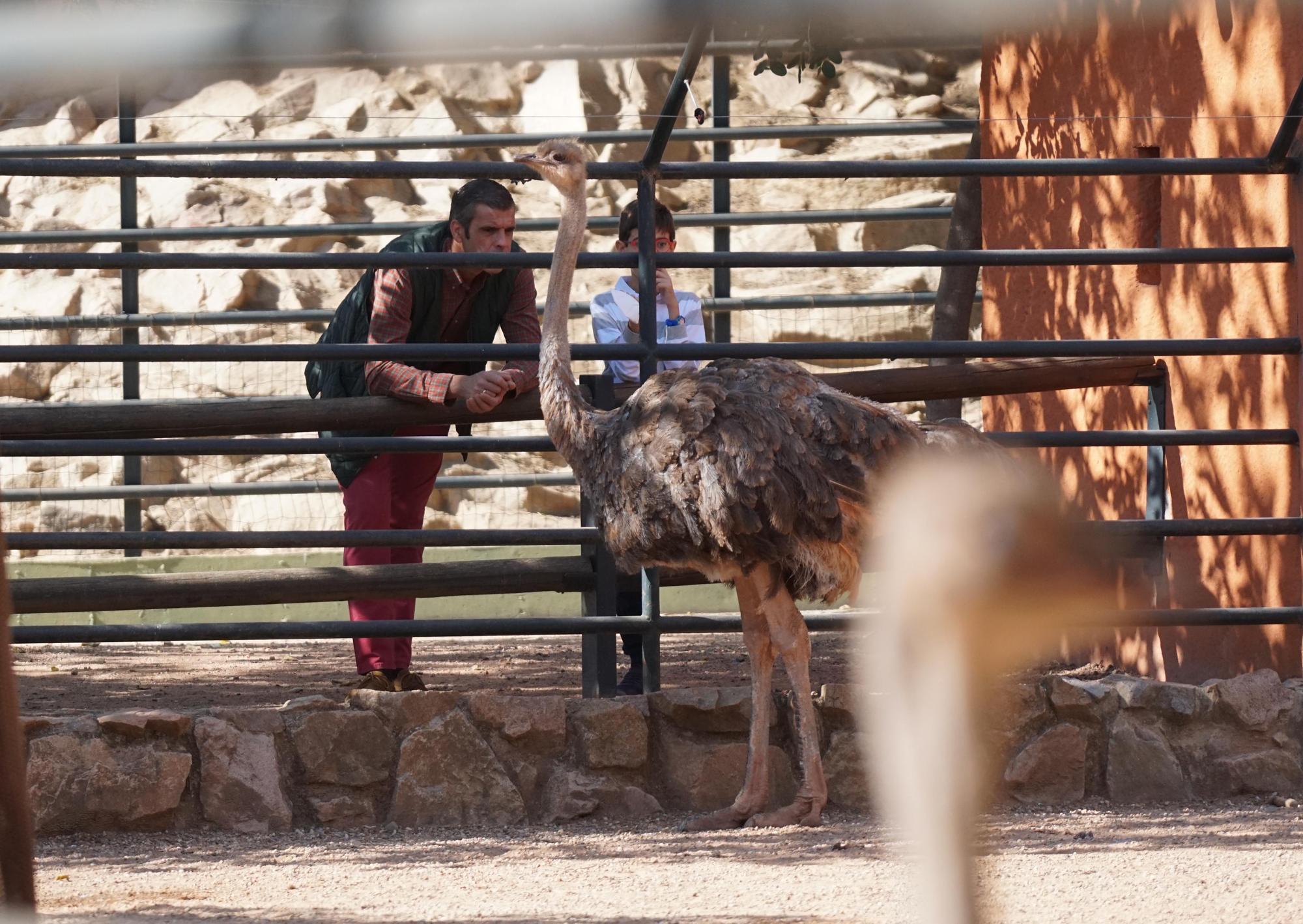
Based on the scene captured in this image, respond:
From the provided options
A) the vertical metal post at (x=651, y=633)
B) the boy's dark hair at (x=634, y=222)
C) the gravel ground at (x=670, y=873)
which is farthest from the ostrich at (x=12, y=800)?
A: the boy's dark hair at (x=634, y=222)

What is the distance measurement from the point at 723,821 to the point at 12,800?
9.71 feet

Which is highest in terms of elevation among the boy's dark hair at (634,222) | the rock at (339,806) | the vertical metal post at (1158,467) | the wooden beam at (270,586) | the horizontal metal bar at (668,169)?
the horizontal metal bar at (668,169)

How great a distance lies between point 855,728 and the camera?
5352mm

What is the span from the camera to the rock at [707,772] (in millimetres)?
5293

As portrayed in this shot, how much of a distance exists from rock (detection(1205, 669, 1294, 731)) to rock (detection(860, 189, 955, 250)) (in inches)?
327

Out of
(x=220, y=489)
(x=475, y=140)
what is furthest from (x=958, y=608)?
(x=220, y=489)

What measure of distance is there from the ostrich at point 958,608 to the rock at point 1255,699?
441 cm

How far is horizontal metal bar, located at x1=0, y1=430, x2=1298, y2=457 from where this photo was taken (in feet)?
17.4

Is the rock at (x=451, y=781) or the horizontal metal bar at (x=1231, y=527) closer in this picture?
the rock at (x=451, y=781)

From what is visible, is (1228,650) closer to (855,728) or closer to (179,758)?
(855,728)

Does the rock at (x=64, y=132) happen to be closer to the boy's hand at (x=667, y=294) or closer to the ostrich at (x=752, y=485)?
the boy's hand at (x=667, y=294)

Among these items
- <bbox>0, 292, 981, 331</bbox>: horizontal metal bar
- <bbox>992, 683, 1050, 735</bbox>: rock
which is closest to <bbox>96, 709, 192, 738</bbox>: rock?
<bbox>992, 683, 1050, 735</bbox>: rock

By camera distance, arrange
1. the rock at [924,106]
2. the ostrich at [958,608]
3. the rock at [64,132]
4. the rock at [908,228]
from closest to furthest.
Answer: the ostrich at [958,608], the rock at [908,228], the rock at [64,132], the rock at [924,106]

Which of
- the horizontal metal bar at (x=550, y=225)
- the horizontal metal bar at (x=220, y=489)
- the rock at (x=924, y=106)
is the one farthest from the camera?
the rock at (x=924, y=106)
